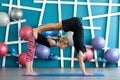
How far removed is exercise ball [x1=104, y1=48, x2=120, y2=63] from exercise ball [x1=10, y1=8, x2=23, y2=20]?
2.36 meters

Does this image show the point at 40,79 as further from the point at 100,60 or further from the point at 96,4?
the point at 96,4

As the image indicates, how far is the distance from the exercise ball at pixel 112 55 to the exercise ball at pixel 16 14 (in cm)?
236

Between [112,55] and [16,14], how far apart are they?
258cm

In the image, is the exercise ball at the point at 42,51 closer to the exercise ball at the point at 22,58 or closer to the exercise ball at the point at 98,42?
the exercise ball at the point at 22,58

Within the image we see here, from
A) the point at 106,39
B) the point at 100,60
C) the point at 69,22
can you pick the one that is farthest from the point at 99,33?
the point at 69,22

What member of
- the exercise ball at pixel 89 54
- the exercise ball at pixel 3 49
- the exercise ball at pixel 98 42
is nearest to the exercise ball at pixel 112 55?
the exercise ball at pixel 98 42

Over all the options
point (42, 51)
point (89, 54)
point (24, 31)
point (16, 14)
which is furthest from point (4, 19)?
point (89, 54)

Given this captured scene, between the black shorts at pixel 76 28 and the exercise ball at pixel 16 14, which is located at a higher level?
the exercise ball at pixel 16 14

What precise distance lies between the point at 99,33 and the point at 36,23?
5.52 ft

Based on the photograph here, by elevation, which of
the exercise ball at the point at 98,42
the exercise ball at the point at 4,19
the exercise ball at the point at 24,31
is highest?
the exercise ball at the point at 4,19

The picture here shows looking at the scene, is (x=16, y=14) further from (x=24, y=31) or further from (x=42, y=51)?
(x=42, y=51)

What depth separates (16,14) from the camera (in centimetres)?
729

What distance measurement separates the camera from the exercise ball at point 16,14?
23.9 ft

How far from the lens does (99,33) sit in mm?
7891
